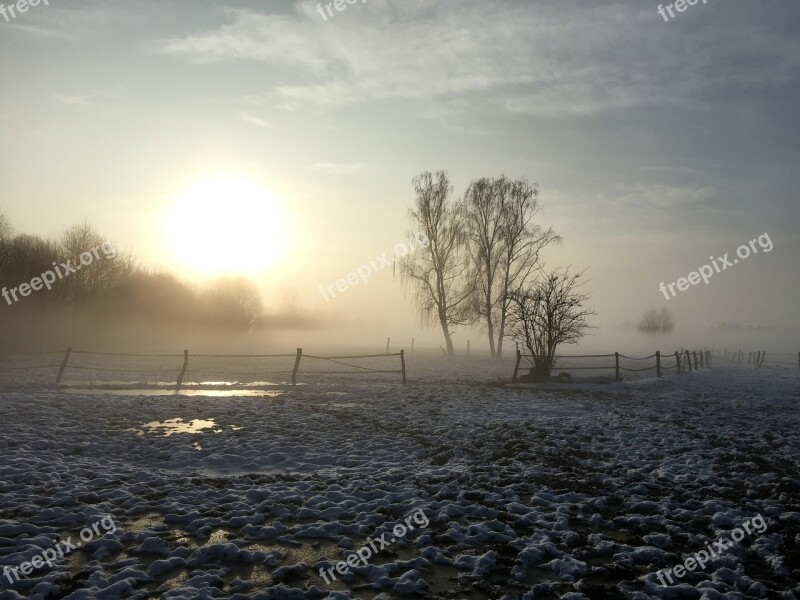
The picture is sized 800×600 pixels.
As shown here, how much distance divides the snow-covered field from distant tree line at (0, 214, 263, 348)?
35.8 m

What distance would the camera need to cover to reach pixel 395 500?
22.5 feet

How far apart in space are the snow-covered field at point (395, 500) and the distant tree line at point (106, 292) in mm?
35831

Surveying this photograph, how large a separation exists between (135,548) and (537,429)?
8794mm

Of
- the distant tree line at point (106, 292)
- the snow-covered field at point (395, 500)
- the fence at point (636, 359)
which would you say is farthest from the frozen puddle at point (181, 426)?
the distant tree line at point (106, 292)

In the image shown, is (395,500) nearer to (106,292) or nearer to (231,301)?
(106,292)

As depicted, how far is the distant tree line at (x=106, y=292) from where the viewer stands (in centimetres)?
4147

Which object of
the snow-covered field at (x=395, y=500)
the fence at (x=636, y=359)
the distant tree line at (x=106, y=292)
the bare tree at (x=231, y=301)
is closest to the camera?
the snow-covered field at (x=395, y=500)

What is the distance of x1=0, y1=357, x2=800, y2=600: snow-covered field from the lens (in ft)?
15.4

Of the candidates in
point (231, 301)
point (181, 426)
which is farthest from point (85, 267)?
point (181, 426)

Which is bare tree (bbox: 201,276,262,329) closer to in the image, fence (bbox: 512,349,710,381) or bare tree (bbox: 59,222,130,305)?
bare tree (bbox: 59,222,130,305)

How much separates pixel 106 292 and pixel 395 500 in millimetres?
51674

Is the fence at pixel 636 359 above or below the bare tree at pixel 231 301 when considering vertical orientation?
below

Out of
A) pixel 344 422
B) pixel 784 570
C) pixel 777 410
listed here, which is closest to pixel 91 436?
pixel 344 422

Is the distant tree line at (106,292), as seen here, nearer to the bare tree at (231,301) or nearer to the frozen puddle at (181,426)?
the bare tree at (231,301)
